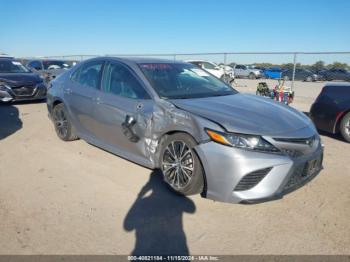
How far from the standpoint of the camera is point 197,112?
3662 mm

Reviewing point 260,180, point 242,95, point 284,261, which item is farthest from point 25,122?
point 284,261

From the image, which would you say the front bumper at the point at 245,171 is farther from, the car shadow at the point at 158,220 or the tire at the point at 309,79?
the tire at the point at 309,79

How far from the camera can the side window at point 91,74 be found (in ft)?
16.8

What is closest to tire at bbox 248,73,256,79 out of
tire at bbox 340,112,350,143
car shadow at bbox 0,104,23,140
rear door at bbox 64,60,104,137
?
car shadow at bbox 0,104,23,140

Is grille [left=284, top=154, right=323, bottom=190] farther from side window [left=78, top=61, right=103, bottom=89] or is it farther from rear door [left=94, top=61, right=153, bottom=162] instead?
side window [left=78, top=61, right=103, bottom=89]

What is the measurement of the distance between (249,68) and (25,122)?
35275 mm

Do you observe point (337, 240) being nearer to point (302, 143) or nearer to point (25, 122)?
point (302, 143)

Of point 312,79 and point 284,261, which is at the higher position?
point 284,261

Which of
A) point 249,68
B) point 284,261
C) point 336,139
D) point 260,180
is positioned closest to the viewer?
point 284,261

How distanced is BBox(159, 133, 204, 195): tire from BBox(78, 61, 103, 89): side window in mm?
1787

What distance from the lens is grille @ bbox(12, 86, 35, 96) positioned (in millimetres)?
10593

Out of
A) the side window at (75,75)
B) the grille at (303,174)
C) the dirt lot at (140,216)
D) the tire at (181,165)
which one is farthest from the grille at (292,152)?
the side window at (75,75)

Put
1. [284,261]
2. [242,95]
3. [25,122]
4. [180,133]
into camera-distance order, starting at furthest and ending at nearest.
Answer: [25,122] → [242,95] → [180,133] → [284,261]

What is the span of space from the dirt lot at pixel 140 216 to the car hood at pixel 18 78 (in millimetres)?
6310
